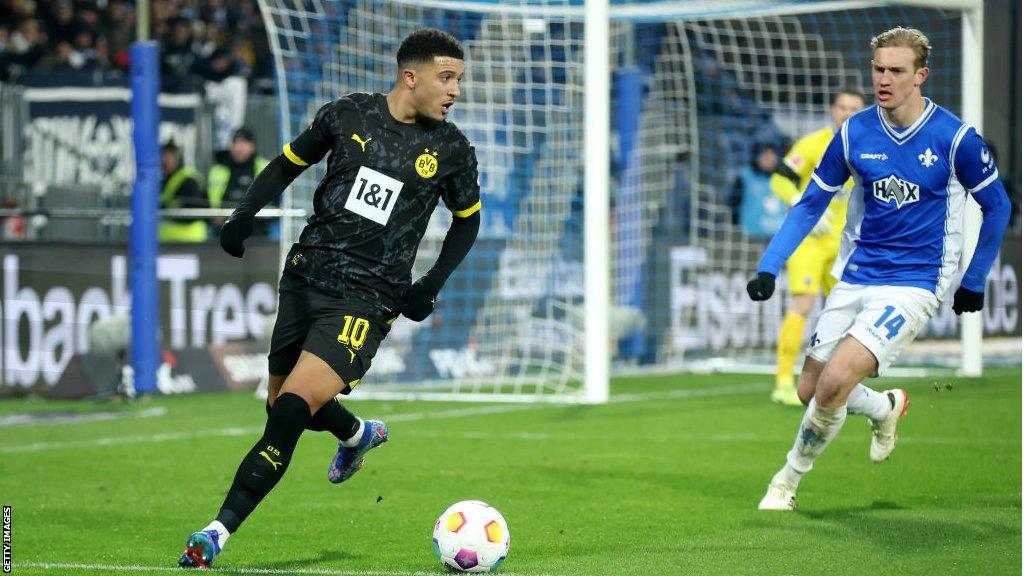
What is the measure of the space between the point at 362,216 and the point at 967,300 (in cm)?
287

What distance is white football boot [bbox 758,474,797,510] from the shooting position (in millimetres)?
7500

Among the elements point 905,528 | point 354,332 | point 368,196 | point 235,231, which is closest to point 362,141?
point 368,196

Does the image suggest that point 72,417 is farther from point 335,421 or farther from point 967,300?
point 967,300

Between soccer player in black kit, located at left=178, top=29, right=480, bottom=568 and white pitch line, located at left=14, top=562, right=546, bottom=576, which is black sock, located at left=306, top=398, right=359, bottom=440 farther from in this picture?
white pitch line, located at left=14, top=562, right=546, bottom=576

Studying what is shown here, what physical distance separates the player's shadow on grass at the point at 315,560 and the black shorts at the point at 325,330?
2.31 ft

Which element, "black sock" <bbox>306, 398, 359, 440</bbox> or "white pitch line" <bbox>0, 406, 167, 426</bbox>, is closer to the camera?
"black sock" <bbox>306, 398, 359, 440</bbox>

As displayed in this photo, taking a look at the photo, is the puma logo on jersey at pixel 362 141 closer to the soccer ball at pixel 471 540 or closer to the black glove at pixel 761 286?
the soccer ball at pixel 471 540

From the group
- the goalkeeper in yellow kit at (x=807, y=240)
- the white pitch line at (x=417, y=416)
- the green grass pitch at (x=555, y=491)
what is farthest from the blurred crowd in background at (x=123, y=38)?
the goalkeeper in yellow kit at (x=807, y=240)

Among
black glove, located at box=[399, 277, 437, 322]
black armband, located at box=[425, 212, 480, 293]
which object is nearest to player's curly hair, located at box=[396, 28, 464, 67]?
black armband, located at box=[425, 212, 480, 293]

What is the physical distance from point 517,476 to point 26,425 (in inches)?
190

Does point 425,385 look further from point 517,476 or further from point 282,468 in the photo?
point 282,468

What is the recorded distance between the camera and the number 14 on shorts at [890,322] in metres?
6.88

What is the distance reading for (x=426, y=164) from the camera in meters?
6.40

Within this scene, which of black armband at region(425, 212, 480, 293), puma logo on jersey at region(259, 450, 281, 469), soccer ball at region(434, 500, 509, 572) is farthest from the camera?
black armband at region(425, 212, 480, 293)
